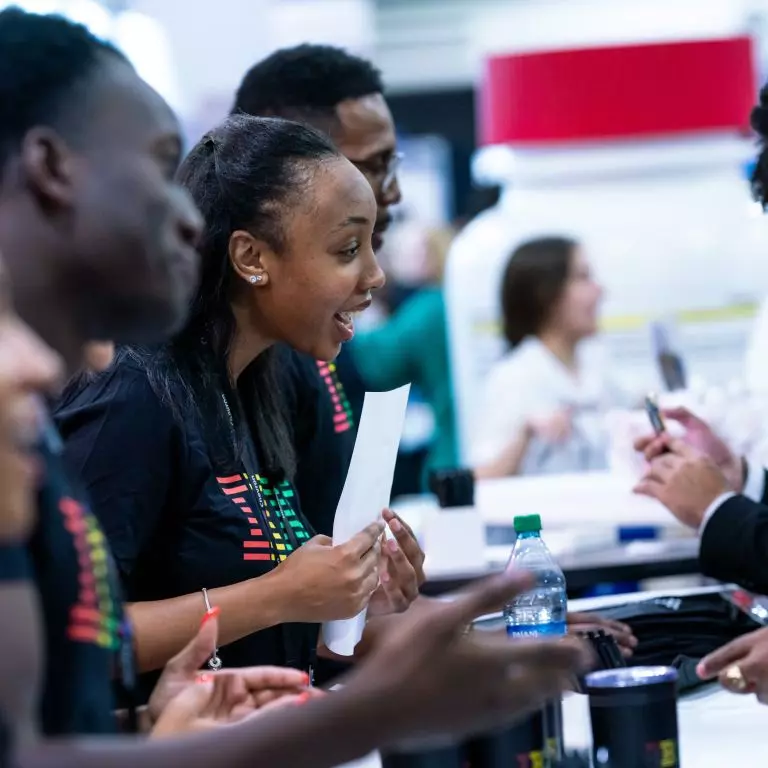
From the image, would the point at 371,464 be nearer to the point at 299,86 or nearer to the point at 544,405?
the point at 299,86

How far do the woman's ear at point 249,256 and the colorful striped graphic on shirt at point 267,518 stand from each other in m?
0.27

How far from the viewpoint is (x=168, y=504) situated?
180cm

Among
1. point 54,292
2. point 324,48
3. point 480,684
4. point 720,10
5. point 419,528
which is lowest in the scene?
point 419,528

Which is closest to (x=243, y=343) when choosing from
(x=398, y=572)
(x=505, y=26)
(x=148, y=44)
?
(x=398, y=572)

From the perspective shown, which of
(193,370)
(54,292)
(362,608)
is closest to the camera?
(54,292)

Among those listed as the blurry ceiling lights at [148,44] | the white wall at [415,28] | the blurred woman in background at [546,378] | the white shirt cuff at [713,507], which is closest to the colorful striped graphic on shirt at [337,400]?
the white shirt cuff at [713,507]

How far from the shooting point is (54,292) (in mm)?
1062

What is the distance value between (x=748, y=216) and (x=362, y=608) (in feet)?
9.58

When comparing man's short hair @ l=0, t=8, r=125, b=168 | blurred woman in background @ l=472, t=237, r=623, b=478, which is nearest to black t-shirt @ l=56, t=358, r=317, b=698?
man's short hair @ l=0, t=8, r=125, b=168

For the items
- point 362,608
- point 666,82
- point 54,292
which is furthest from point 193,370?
point 666,82

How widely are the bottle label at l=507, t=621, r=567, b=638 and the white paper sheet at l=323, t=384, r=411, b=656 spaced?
25 cm

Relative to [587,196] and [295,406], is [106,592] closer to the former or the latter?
[295,406]

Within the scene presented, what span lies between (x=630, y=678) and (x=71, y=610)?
28.2 inches

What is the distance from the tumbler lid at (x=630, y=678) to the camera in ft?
4.95
